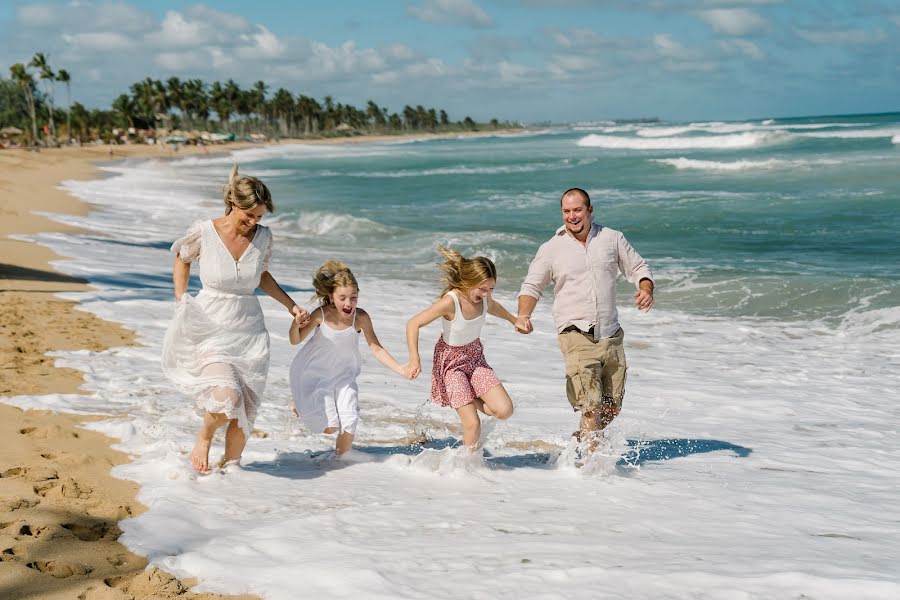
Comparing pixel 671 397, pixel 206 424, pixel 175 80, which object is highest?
pixel 175 80

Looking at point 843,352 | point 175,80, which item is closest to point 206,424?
point 843,352

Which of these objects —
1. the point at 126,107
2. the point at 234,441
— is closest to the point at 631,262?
the point at 234,441

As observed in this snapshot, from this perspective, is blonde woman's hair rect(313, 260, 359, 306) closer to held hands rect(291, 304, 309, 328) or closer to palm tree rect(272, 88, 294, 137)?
held hands rect(291, 304, 309, 328)

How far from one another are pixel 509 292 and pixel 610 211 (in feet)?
50.6

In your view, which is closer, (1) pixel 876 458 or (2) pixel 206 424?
(2) pixel 206 424

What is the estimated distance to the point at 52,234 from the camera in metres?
18.6

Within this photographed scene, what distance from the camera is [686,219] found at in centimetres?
2678

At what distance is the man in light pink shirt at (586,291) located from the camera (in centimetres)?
599

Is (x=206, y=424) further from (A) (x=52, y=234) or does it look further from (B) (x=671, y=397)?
(A) (x=52, y=234)

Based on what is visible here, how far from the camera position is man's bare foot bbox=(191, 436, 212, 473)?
5418mm

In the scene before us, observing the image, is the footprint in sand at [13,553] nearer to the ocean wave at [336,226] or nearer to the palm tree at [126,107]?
the ocean wave at [336,226]

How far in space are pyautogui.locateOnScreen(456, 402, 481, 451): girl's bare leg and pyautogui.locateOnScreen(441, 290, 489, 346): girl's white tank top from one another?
407 mm

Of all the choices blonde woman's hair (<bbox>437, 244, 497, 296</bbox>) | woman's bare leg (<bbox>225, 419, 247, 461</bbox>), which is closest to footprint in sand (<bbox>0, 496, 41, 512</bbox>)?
woman's bare leg (<bbox>225, 419, 247, 461</bbox>)

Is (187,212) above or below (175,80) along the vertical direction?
below
